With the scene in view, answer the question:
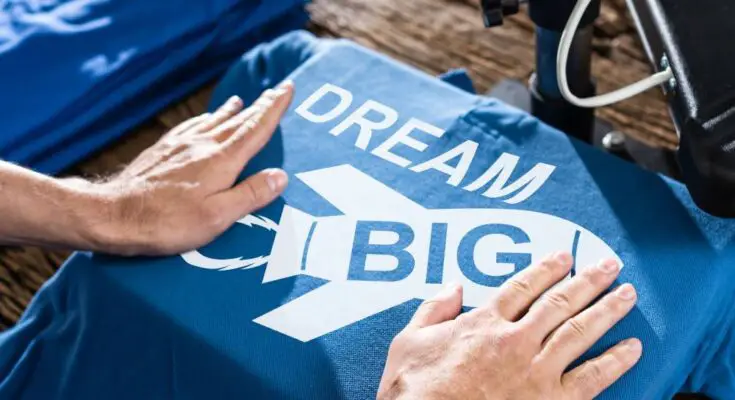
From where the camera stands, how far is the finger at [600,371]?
706mm

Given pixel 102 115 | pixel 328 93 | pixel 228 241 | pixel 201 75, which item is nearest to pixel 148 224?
pixel 228 241

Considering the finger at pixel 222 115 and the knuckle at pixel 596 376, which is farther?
the finger at pixel 222 115

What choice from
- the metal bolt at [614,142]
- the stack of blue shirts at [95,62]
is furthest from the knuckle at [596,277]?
the stack of blue shirts at [95,62]

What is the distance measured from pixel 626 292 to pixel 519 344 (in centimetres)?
11

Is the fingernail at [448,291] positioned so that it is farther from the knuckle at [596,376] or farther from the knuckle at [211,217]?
the knuckle at [211,217]

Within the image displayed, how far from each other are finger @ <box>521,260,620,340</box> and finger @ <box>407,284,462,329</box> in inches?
2.7

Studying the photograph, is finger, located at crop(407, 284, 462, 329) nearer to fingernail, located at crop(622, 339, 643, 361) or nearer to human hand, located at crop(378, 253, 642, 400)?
human hand, located at crop(378, 253, 642, 400)

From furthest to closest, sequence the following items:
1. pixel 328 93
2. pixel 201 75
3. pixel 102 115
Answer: pixel 201 75
pixel 102 115
pixel 328 93

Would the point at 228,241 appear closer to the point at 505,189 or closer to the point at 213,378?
the point at 213,378

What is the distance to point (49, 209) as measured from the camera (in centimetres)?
92

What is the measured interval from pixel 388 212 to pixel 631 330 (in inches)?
11.2

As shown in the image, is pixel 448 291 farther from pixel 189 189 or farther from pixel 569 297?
pixel 189 189

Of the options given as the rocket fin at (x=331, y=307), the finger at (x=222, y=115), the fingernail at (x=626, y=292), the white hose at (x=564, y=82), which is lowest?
the rocket fin at (x=331, y=307)

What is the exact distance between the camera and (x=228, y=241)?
2.94 ft
